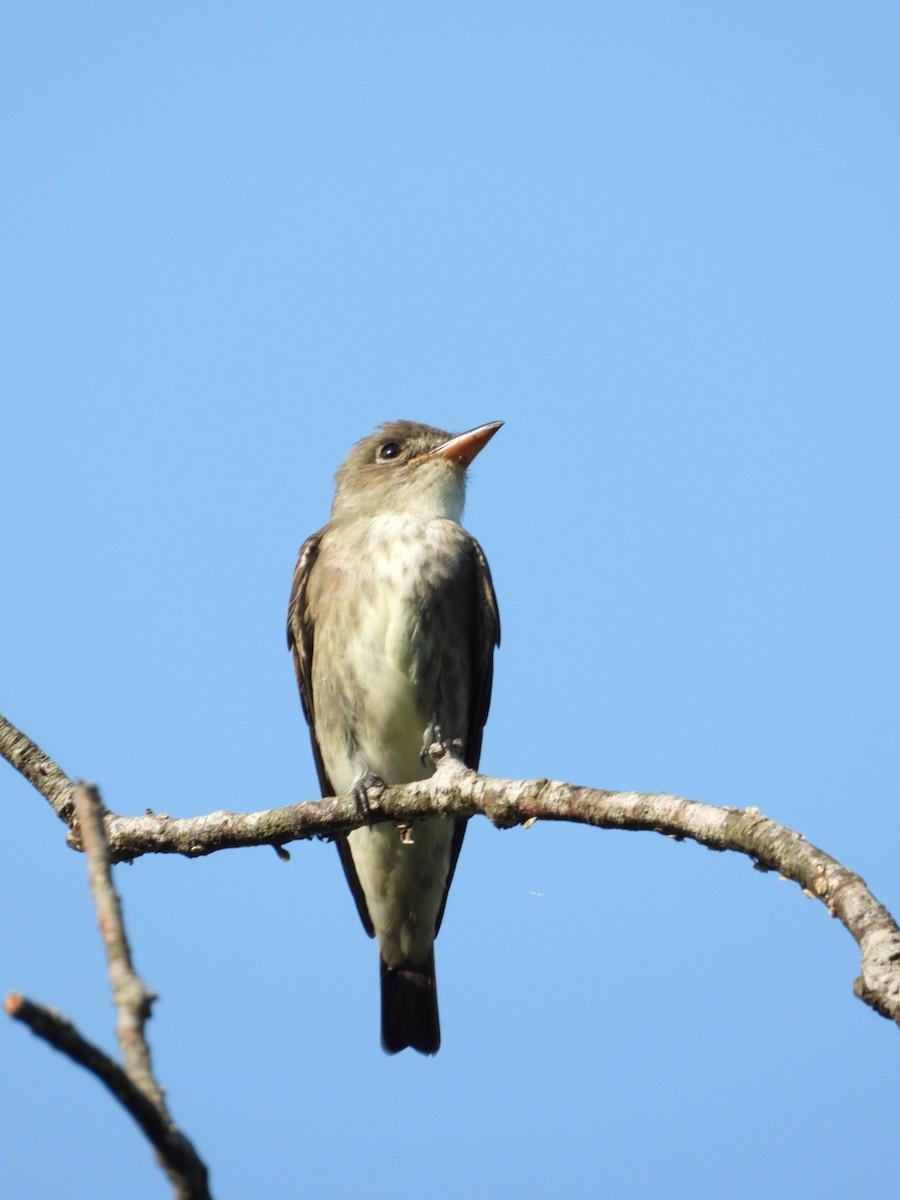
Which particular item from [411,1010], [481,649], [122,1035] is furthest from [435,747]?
[122,1035]

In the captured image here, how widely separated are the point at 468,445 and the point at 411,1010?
3413 mm

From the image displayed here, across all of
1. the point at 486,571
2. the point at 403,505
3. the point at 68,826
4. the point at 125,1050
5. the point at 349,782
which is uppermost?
the point at 403,505

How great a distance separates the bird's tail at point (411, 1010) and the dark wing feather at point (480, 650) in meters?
0.79

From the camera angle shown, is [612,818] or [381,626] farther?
[381,626]

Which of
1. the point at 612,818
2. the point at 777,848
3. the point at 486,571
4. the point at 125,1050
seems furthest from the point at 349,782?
the point at 125,1050

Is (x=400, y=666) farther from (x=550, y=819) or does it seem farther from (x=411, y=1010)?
(x=550, y=819)

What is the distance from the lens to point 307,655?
853cm

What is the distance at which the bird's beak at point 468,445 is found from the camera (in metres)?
8.74

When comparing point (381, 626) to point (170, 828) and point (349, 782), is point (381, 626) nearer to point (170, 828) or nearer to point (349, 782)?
point (349, 782)

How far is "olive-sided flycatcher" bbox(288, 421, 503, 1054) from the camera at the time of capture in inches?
303

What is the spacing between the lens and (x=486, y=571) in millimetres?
8211

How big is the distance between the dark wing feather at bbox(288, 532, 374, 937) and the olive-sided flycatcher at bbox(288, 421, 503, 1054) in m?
0.01

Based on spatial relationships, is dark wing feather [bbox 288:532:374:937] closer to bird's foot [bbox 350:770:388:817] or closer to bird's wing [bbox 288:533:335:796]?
bird's wing [bbox 288:533:335:796]

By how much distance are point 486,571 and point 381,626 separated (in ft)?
2.71
